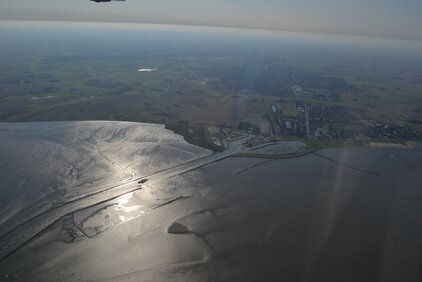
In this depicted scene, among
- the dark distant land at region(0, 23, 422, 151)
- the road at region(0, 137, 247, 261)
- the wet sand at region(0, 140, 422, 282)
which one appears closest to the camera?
the wet sand at region(0, 140, 422, 282)

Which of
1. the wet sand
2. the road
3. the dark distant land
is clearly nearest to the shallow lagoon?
the wet sand

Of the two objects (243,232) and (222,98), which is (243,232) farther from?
(222,98)

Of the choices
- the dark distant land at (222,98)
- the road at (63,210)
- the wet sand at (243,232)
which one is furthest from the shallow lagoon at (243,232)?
the dark distant land at (222,98)

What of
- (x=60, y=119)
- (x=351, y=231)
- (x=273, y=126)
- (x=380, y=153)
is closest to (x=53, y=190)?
(x=60, y=119)

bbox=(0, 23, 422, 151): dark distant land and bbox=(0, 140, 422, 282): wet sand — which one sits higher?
bbox=(0, 23, 422, 151): dark distant land

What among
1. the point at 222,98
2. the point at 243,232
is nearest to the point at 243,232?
the point at 243,232

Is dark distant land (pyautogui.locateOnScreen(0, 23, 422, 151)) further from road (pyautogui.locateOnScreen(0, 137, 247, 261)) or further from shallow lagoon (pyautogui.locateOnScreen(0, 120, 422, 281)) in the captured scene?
shallow lagoon (pyautogui.locateOnScreen(0, 120, 422, 281))

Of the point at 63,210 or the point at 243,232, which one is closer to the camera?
the point at 243,232

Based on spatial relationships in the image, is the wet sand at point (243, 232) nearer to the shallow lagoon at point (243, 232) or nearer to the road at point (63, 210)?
the shallow lagoon at point (243, 232)

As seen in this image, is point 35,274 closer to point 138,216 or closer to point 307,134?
point 138,216
